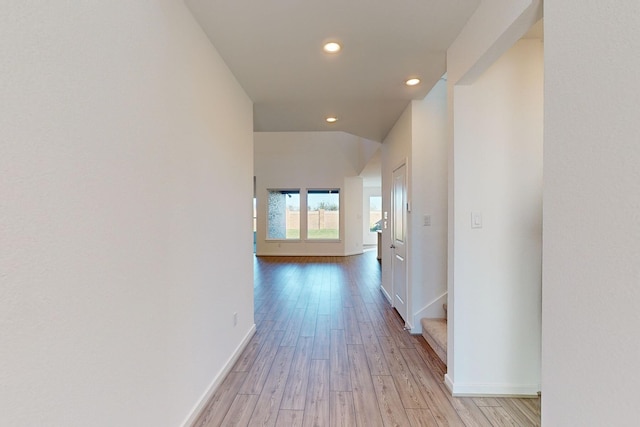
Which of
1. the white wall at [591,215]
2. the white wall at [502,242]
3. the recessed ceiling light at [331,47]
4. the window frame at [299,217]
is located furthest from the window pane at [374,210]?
the white wall at [591,215]

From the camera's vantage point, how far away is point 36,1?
0.90 m

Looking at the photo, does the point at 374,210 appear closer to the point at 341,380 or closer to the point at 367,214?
the point at 367,214

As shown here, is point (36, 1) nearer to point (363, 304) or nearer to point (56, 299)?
point (56, 299)

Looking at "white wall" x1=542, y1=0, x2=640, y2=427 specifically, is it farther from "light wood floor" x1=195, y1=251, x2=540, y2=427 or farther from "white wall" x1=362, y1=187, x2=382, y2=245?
"white wall" x1=362, y1=187, x2=382, y2=245

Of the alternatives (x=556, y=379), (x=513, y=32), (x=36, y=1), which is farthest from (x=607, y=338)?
(x=36, y=1)

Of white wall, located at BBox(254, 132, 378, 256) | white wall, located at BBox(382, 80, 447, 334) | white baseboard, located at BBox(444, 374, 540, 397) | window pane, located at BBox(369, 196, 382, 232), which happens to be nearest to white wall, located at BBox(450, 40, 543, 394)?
white baseboard, located at BBox(444, 374, 540, 397)

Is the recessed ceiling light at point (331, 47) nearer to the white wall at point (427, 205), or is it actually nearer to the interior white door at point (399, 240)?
the white wall at point (427, 205)

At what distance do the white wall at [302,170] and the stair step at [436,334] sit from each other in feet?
20.7

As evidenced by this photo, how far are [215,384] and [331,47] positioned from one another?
260 cm

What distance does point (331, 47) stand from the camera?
2330 mm

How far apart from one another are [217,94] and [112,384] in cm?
196

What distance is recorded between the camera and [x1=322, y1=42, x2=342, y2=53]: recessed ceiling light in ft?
7.52

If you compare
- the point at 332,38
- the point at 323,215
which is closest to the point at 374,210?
the point at 323,215

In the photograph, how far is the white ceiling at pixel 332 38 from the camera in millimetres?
1908
